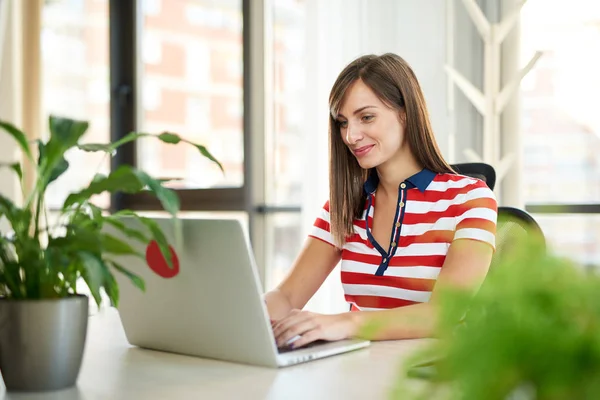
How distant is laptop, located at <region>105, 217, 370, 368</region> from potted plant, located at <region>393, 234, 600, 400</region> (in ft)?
2.26

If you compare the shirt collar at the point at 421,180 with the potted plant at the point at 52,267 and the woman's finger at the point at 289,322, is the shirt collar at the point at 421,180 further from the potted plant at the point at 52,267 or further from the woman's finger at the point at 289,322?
the potted plant at the point at 52,267

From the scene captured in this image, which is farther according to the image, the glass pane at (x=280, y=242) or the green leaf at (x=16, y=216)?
the glass pane at (x=280, y=242)

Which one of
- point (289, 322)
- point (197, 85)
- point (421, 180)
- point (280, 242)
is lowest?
point (280, 242)

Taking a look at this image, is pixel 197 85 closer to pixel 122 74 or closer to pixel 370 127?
pixel 122 74

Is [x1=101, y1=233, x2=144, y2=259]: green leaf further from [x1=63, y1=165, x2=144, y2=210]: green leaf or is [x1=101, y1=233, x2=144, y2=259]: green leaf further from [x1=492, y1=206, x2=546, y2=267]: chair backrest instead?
[x1=492, y1=206, x2=546, y2=267]: chair backrest

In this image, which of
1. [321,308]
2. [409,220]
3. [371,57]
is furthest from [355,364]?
[321,308]

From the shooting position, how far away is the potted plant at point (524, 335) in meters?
0.36

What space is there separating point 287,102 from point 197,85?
604 mm

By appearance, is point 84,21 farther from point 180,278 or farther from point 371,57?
point 180,278

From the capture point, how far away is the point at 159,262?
1.17 meters

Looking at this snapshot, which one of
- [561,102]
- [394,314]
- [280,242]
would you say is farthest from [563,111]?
[394,314]

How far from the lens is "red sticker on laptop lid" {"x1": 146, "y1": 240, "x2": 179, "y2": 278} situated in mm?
1155

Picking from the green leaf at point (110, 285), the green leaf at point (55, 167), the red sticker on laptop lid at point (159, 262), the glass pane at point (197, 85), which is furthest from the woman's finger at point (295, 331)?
the glass pane at point (197, 85)

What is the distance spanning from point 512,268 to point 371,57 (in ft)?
5.00
